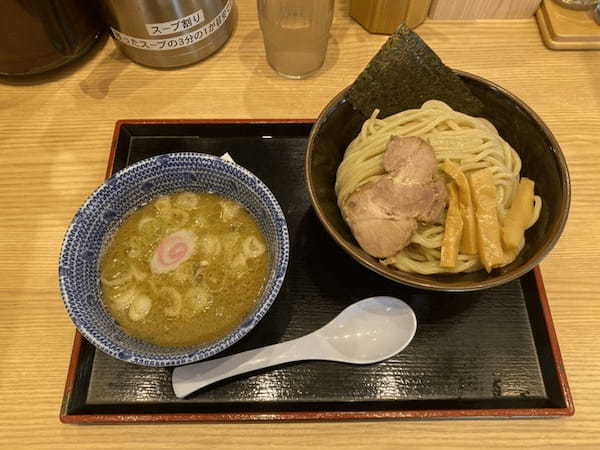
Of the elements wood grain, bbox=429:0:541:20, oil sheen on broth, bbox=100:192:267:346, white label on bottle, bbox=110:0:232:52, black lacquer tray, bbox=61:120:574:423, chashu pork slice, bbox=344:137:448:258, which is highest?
wood grain, bbox=429:0:541:20

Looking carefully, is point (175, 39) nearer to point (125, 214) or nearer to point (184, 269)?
point (125, 214)

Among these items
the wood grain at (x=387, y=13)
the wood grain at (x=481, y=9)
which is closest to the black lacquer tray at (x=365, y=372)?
the wood grain at (x=387, y=13)

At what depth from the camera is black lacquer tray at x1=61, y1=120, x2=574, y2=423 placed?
1.14 meters

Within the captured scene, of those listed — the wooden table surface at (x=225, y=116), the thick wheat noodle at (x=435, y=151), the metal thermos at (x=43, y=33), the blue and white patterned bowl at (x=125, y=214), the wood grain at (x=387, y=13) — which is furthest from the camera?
the wood grain at (x=387, y=13)

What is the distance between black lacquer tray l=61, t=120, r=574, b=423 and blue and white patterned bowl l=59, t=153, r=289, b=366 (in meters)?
0.17

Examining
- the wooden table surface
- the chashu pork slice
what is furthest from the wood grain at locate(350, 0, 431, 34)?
the chashu pork slice

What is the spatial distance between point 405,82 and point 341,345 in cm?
77

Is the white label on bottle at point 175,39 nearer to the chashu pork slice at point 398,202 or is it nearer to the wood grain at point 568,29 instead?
the chashu pork slice at point 398,202

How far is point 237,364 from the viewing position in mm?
1156

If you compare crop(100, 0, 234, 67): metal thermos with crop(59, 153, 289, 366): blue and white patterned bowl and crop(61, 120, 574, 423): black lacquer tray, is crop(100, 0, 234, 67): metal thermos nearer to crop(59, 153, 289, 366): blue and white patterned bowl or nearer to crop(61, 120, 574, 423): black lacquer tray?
crop(59, 153, 289, 366): blue and white patterned bowl

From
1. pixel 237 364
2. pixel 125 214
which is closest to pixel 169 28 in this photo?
pixel 125 214

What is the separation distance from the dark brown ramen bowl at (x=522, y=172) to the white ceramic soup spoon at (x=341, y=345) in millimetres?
135

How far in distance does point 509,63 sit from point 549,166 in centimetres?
69

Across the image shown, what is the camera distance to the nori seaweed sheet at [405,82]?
1.30m
